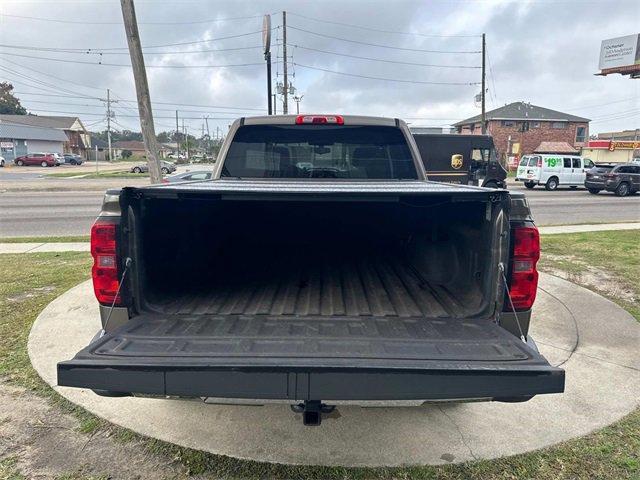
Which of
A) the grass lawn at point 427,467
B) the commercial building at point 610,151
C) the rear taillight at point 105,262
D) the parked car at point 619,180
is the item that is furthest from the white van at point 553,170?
the commercial building at point 610,151

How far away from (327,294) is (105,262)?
148cm

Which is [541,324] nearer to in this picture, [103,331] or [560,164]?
[103,331]

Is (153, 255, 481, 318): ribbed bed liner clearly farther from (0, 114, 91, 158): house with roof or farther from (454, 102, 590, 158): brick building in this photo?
(0, 114, 91, 158): house with roof

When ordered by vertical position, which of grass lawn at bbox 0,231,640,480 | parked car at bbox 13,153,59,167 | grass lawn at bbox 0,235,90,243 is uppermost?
parked car at bbox 13,153,59,167

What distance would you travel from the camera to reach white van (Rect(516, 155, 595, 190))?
2564cm

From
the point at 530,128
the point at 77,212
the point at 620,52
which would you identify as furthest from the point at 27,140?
the point at 620,52

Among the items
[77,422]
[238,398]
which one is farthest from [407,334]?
[77,422]

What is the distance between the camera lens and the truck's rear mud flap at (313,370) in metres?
1.89

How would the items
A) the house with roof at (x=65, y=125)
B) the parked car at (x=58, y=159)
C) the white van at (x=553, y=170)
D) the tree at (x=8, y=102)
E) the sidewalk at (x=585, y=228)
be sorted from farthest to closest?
the tree at (x=8, y=102), the house with roof at (x=65, y=125), the parked car at (x=58, y=159), the white van at (x=553, y=170), the sidewalk at (x=585, y=228)

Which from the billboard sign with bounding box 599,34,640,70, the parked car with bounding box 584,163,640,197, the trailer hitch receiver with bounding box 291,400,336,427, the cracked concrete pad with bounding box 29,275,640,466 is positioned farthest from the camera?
the billboard sign with bounding box 599,34,640,70

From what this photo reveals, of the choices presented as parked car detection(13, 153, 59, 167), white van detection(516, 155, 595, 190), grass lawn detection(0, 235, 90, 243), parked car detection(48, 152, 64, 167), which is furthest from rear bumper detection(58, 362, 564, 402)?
parked car detection(48, 152, 64, 167)

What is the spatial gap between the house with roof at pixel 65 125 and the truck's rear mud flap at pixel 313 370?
8713 centimetres

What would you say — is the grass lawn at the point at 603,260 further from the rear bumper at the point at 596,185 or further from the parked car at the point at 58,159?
the parked car at the point at 58,159

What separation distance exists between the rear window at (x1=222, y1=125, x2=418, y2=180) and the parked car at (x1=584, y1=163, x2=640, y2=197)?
23.4 metres
